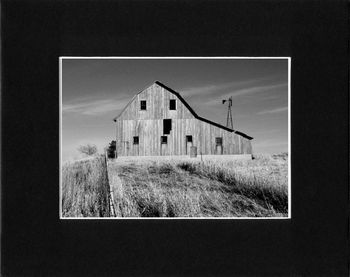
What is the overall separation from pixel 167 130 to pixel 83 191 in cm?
143

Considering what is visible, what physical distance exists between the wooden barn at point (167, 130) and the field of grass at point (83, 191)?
0.42 m

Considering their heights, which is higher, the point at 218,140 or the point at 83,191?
the point at 218,140

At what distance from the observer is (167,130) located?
6688 millimetres

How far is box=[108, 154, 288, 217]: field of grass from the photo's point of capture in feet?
21.1

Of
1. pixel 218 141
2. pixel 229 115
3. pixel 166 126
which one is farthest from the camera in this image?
pixel 166 126

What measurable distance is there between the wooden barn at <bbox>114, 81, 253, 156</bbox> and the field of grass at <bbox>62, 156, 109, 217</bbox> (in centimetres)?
42

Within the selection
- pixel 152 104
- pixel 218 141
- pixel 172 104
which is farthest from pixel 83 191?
pixel 218 141

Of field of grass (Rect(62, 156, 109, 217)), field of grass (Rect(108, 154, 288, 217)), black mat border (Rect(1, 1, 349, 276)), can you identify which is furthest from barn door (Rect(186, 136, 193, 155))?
field of grass (Rect(62, 156, 109, 217))

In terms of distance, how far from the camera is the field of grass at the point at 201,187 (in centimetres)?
643

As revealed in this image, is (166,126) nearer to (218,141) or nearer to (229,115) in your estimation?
(218,141)
